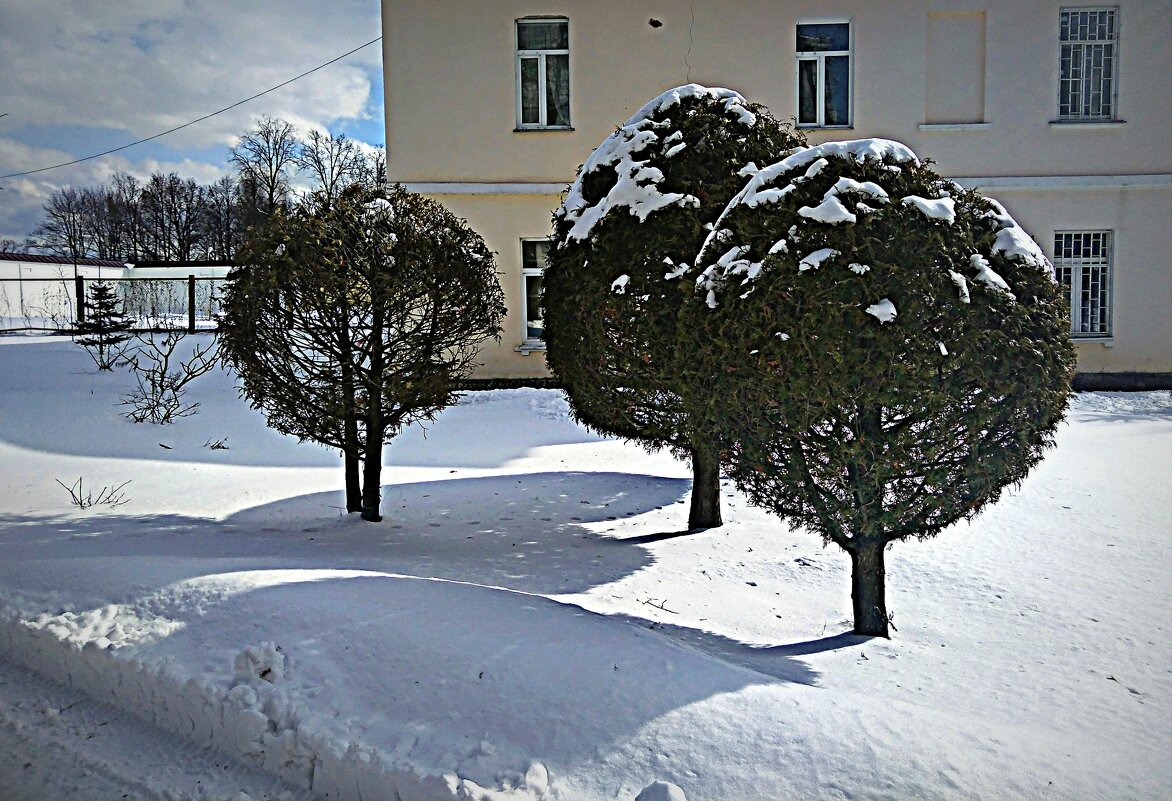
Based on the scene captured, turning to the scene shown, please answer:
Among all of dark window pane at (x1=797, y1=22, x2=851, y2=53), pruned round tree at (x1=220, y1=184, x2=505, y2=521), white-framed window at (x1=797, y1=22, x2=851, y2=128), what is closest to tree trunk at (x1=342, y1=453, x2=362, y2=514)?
pruned round tree at (x1=220, y1=184, x2=505, y2=521)

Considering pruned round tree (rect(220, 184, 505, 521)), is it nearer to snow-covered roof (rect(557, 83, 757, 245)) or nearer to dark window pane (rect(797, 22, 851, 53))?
snow-covered roof (rect(557, 83, 757, 245))

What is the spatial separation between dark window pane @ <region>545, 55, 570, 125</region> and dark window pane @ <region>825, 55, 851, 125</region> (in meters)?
4.33

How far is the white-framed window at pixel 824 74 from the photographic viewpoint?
47.7 feet

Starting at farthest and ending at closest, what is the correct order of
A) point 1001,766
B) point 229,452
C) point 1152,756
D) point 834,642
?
point 229,452, point 834,642, point 1152,756, point 1001,766

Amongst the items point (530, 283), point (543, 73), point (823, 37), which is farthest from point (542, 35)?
point (823, 37)

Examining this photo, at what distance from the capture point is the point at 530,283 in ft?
47.7

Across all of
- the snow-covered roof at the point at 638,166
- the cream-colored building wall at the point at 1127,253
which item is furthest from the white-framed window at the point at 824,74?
the snow-covered roof at the point at 638,166

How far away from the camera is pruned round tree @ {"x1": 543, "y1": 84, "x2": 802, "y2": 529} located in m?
5.70

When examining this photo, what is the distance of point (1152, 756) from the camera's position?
342 centimetres

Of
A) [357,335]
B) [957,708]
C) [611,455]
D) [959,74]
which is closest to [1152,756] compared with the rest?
[957,708]

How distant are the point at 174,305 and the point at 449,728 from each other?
25.7 metres

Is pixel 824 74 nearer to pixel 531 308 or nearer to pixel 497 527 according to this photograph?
pixel 531 308

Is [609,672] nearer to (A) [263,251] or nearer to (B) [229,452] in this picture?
(A) [263,251]

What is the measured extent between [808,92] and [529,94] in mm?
4646
